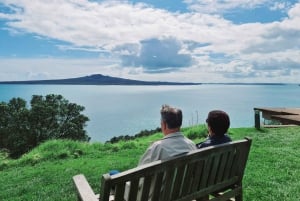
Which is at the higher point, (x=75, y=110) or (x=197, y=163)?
(x=197, y=163)

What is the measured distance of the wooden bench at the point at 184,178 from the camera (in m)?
2.75

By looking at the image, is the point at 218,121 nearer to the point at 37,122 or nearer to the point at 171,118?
the point at 171,118

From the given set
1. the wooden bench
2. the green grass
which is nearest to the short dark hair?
the wooden bench

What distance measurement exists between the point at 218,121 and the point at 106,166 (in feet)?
17.4

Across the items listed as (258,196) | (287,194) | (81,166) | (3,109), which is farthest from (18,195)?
(3,109)

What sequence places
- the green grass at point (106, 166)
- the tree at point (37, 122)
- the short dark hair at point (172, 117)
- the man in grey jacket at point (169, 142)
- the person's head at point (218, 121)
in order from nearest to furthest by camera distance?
the man in grey jacket at point (169, 142) → the short dark hair at point (172, 117) → the person's head at point (218, 121) → the green grass at point (106, 166) → the tree at point (37, 122)

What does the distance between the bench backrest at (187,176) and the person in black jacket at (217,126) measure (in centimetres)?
38

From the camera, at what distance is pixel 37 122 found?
123 feet

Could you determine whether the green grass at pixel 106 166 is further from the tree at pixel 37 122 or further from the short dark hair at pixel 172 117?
the tree at pixel 37 122

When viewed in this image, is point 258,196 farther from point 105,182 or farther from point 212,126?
point 105,182

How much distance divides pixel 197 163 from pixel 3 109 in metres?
36.4

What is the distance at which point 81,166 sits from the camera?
9297 millimetres

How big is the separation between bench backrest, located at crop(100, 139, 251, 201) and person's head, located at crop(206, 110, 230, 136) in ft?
1.29

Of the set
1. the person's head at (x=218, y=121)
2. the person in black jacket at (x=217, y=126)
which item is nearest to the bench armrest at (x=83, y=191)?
the person in black jacket at (x=217, y=126)
